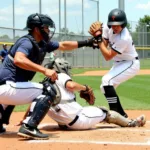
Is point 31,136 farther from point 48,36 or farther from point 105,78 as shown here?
point 105,78

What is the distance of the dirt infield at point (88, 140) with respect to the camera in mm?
4539

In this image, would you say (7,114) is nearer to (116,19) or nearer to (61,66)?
(61,66)

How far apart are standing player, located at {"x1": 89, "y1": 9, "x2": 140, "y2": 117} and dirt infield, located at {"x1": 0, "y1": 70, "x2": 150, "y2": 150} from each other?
24.8 inches

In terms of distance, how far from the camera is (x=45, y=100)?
5.03 metres

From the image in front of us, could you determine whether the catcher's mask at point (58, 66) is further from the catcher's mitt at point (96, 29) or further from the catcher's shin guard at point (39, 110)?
the catcher's shin guard at point (39, 110)

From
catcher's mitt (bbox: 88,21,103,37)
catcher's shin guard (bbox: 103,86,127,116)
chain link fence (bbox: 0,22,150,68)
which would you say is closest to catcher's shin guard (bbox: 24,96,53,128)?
catcher's mitt (bbox: 88,21,103,37)

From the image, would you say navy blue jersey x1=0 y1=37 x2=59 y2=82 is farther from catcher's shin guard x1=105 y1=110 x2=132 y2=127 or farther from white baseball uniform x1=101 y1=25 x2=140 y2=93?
white baseball uniform x1=101 y1=25 x2=140 y2=93

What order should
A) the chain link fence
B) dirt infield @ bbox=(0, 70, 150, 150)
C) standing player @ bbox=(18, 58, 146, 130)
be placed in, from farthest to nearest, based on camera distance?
1. the chain link fence
2. standing player @ bbox=(18, 58, 146, 130)
3. dirt infield @ bbox=(0, 70, 150, 150)

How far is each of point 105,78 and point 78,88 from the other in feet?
3.53

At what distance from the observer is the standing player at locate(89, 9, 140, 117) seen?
6.27m

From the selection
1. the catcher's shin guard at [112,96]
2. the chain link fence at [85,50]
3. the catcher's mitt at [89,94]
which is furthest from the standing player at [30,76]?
the chain link fence at [85,50]

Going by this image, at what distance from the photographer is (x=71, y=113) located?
5.57m

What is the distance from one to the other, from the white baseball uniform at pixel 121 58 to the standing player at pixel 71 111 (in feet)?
2.34

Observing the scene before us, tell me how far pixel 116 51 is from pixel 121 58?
403 mm
